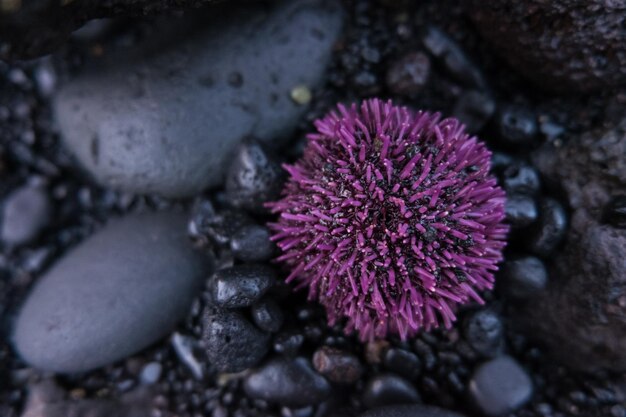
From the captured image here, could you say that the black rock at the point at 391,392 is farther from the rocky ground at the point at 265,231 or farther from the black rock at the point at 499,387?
the black rock at the point at 499,387

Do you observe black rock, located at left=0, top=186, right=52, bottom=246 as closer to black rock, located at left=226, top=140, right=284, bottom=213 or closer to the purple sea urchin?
black rock, located at left=226, top=140, right=284, bottom=213

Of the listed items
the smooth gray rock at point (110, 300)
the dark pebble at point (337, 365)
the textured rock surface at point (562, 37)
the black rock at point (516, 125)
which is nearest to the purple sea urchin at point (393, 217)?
the dark pebble at point (337, 365)

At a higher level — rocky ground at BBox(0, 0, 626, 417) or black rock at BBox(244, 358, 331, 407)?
rocky ground at BBox(0, 0, 626, 417)

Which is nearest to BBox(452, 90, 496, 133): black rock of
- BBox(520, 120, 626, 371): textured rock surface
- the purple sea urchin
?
BBox(520, 120, 626, 371): textured rock surface

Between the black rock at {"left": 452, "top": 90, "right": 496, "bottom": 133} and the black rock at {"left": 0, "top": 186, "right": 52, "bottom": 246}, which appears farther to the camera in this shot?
the black rock at {"left": 0, "top": 186, "right": 52, "bottom": 246}

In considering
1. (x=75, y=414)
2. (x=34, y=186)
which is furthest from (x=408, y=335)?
(x=34, y=186)

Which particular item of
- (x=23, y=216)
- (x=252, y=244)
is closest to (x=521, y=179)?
(x=252, y=244)
